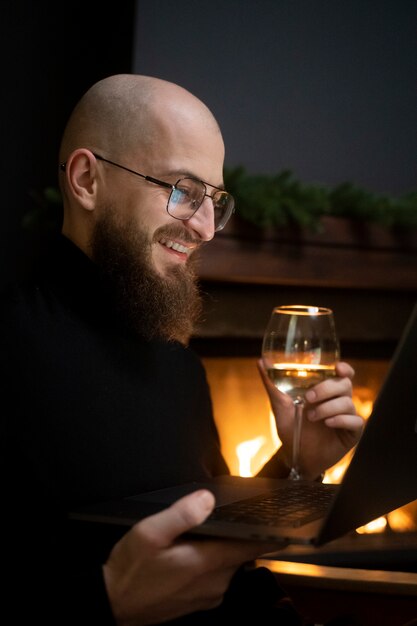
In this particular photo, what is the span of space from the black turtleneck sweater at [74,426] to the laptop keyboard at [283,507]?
0.16 m

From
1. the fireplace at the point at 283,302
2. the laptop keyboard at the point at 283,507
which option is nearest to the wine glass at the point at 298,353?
the laptop keyboard at the point at 283,507

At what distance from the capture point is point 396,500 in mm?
940

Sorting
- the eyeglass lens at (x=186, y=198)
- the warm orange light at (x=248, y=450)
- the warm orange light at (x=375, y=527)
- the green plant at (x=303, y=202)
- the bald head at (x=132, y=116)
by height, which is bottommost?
the warm orange light at (x=375, y=527)

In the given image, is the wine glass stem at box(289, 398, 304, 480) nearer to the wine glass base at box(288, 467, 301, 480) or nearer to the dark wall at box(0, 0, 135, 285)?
the wine glass base at box(288, 467, 301, 480)

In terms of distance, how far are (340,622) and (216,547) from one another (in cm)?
38

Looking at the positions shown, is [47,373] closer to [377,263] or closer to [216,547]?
[216,547]

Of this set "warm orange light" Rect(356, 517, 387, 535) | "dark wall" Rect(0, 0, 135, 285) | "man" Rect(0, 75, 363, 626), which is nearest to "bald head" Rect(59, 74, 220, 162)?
"man" Rect(0, 75, 363, 626)

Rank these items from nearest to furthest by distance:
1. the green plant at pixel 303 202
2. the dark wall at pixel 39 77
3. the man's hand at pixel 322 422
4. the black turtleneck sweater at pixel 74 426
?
the black turtleneck sweater at pixel 74 426 → the man's hand at pixel 322 422 → the green plant at pixel 303 202 → the dark wall at pixel 39 77

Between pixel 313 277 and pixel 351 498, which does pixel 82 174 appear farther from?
pixel 313 277

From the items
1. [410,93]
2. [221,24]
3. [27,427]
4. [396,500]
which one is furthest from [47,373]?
[410,93]

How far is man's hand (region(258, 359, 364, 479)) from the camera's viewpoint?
114 cm

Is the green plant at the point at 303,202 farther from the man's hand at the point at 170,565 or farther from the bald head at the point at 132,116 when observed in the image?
the man's hand at the point at 170,565

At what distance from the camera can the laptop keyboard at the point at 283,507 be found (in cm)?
77

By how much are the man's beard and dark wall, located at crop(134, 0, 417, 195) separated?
1096 mm
